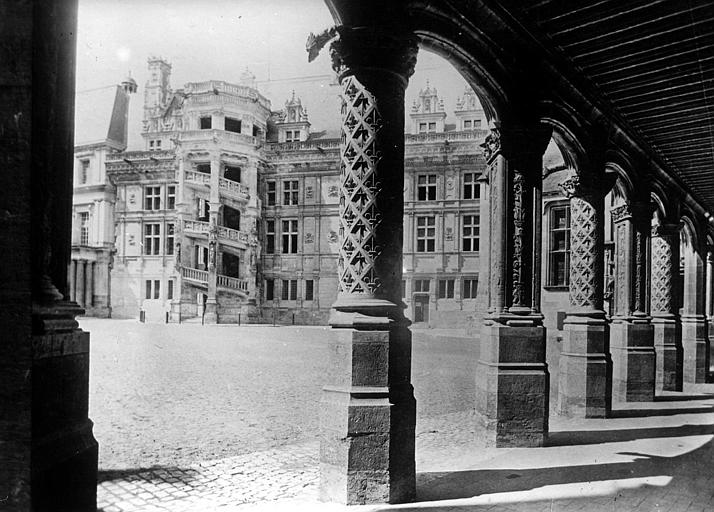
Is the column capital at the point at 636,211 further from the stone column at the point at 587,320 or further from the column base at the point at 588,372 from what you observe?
the column base at the point at 588,372

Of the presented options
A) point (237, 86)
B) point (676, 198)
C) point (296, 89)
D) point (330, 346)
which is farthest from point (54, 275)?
point (296, 89)

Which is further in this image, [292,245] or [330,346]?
[292,245]

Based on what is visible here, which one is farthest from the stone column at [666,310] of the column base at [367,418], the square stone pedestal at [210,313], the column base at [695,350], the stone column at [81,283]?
the stone column at [81,283]

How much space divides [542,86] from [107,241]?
3697 centimetres

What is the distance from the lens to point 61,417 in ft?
8.91

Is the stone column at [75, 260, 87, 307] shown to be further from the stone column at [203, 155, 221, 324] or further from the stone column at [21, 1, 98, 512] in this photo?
the stone column at [21, 1, 98, 512]

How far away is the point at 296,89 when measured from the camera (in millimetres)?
42781

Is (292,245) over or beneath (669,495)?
over

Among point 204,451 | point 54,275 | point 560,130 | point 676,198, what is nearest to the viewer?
point 54,275

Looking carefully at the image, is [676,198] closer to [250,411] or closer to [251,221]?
[250,411]

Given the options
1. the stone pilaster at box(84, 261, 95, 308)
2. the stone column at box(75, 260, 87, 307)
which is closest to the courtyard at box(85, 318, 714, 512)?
the stone pilaster at box(84, 261, 95, 308)

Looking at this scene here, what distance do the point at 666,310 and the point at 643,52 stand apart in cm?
755

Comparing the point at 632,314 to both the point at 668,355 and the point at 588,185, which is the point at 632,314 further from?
the point at 588,185

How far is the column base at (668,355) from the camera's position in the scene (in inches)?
469
